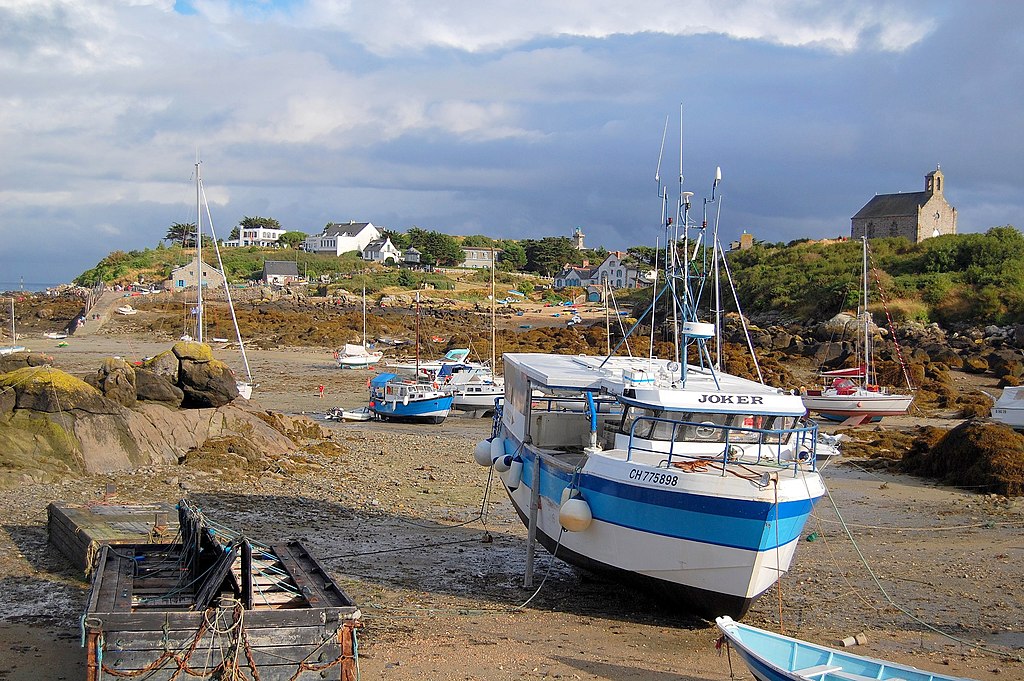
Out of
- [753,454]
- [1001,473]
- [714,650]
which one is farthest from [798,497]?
[1001,473]

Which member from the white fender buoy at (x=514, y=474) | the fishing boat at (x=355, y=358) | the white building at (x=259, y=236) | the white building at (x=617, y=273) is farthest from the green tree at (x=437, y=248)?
the white fender buoy at (x=514, y=474)

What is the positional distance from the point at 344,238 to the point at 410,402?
111m

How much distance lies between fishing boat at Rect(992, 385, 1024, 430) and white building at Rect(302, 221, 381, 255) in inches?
4709

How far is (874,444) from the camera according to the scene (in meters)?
32.5

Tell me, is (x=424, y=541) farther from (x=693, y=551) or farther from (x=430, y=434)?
(x=430, y=434)

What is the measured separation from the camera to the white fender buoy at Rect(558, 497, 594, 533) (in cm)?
1339

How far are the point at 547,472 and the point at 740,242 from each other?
104 metres

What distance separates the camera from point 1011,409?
31.1 metres

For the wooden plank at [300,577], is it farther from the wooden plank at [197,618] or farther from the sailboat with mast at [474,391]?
the sailboat with mast at [474,391]

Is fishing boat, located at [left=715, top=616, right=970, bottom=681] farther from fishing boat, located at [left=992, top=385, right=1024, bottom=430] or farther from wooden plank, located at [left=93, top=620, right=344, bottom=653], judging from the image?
fishing boat, located at [left=992, top=385, right=1024, bottom=430]

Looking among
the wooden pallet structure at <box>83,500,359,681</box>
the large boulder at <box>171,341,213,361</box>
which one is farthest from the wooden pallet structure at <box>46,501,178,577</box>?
the large boulder at <box>171,341,213,361</box>

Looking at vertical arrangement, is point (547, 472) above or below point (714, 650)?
above

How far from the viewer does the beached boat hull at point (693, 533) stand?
12.2m

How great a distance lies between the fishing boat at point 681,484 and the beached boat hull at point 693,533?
2 centimetres
